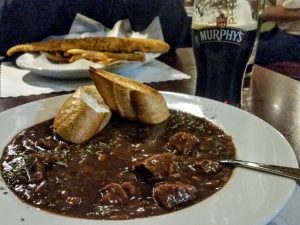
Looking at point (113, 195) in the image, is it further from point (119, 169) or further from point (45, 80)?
point (45, 80)

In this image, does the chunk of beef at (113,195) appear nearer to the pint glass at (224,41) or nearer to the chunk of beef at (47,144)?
the chunk of beef at (47,144)

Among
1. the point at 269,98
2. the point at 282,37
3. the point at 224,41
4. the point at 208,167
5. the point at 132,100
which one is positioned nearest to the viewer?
the point at 208,167

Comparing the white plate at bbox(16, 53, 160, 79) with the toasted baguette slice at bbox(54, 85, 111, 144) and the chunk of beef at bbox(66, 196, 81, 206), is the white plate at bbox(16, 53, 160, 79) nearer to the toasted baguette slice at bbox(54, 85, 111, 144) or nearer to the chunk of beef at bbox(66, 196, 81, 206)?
the toasted baguette slice at bbox(54, 85, 111, 144)

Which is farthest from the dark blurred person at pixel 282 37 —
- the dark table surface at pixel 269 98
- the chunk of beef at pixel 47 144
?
the chunk of beef at pixel 47 144

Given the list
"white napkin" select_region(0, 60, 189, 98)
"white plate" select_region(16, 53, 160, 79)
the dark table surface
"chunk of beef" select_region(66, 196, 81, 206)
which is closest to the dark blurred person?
the dark table surface

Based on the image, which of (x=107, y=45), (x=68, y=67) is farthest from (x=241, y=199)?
(x=107, y=45)
